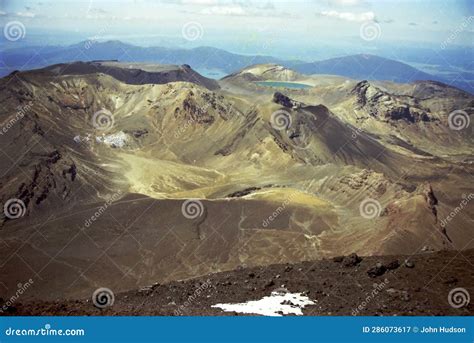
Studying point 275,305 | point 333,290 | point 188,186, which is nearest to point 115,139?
point 188,186

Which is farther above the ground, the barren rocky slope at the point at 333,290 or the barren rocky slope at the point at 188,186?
the barren rocky slope at the point at 333,290

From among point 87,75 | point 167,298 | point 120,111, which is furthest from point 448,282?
point 87,75

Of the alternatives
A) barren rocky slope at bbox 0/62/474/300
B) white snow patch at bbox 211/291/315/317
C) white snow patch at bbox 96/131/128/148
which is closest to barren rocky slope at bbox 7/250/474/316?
white snow patch at bbox 211/291/315/317

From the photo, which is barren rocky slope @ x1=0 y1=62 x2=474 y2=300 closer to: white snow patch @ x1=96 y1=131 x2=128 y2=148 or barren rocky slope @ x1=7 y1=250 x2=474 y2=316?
white snow patch @ x1=96 y1=131 x2=128 y2=148

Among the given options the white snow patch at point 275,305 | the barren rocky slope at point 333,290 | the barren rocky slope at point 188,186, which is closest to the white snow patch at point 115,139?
the barren rocky slope at point 188,186

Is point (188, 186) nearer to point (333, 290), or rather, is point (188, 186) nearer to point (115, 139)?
point (115, 139)

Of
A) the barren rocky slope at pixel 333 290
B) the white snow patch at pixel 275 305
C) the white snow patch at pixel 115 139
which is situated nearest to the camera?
the barren rocky slope at pixel 333 290

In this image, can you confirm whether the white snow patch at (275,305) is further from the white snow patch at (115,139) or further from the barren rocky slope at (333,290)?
the white snow patch at (115,139)

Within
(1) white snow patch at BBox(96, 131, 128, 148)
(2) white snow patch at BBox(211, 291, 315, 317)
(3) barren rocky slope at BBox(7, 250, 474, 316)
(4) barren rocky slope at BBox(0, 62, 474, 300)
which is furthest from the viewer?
(1) white snow patch at BBox(96, 131, 128, 148)
